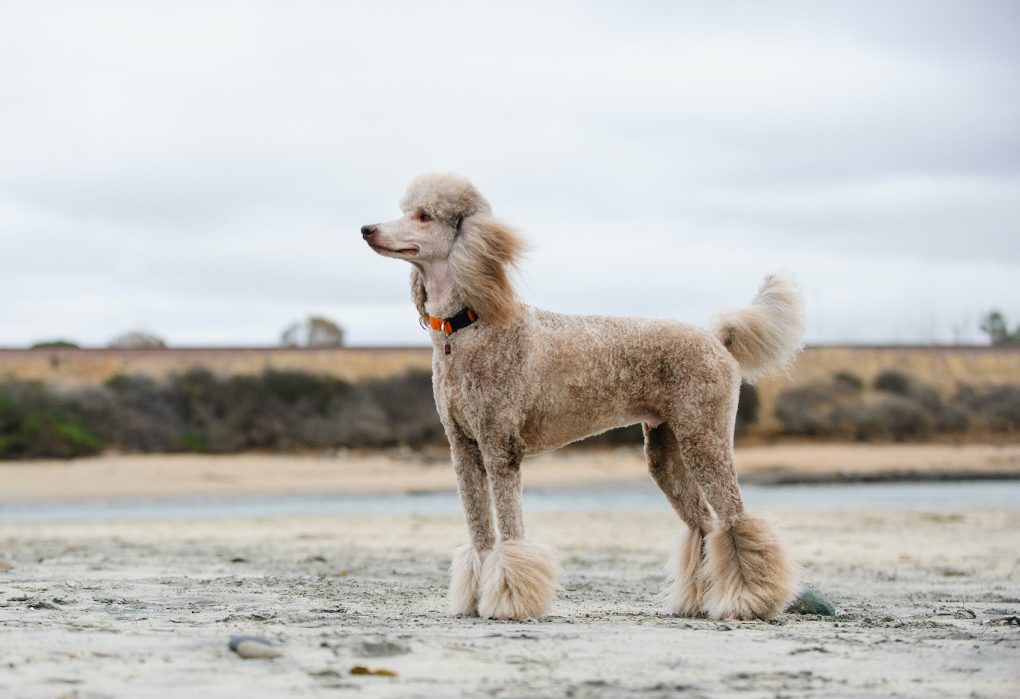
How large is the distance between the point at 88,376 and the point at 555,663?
39.1 metres

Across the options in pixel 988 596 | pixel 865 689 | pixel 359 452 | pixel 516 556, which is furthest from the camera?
pixel 359 452

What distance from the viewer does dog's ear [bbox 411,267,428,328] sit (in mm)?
6617

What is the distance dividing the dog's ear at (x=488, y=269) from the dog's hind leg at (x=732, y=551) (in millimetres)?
1249

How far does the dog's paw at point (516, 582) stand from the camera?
604cm

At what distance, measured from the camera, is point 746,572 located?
254 inches

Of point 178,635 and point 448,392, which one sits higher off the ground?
point 448,392

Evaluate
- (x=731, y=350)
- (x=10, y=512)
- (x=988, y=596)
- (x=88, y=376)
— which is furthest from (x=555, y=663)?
(x=88, y=376)

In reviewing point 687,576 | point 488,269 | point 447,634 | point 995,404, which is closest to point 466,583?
point 447,634

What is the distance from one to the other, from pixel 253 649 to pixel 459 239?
8.50 feet

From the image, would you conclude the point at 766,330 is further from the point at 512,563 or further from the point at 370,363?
the point at 370,363

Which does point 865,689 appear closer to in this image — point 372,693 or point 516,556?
point 372,693

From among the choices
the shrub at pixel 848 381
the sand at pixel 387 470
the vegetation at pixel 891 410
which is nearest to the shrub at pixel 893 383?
the vegetation at pixel 891 410

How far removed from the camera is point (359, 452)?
3888 centimetres

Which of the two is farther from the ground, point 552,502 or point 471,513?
point 471,513
